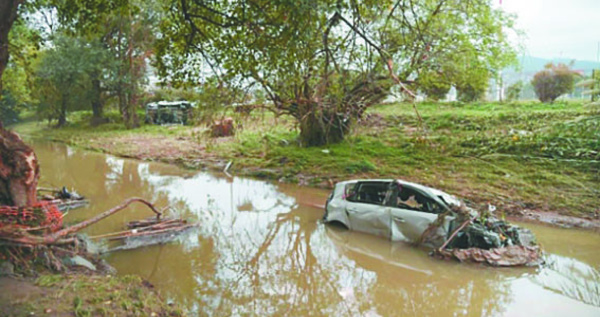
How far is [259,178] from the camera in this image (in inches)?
787

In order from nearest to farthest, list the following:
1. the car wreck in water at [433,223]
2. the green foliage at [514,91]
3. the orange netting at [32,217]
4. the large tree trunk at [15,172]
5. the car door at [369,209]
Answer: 1. the orange netting at [32,217]
2. the large tree trunk at [15,172]
3. the car wreck in water at [433,223]
4. the car door at [369,209]
5. the green foliage at [514,91]

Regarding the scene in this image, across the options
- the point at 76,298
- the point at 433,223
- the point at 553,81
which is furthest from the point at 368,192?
the point at 553,81

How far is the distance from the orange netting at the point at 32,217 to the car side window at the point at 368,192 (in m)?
6.51

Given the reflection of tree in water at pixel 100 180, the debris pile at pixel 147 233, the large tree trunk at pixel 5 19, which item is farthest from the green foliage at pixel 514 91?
the large tree trunk at pixel 5 19

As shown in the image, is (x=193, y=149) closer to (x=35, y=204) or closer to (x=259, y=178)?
(x=259, y=178)

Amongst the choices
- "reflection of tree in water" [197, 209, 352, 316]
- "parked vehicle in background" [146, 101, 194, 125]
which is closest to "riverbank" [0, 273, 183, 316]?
"reflection of tree in water" [197, 209, 352, 316]

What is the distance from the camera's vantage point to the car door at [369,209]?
10.8 meters

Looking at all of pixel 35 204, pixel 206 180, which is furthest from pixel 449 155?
pixel 35 204

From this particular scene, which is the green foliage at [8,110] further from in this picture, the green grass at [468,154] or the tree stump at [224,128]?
the tree stump at [224,128]

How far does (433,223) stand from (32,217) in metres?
7.47

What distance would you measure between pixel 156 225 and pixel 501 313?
7.53 metres

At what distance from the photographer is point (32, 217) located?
7.75 metres

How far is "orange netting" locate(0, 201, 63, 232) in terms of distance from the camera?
7.42m

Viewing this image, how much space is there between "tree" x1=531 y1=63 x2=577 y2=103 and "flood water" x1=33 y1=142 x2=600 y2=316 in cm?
1887
